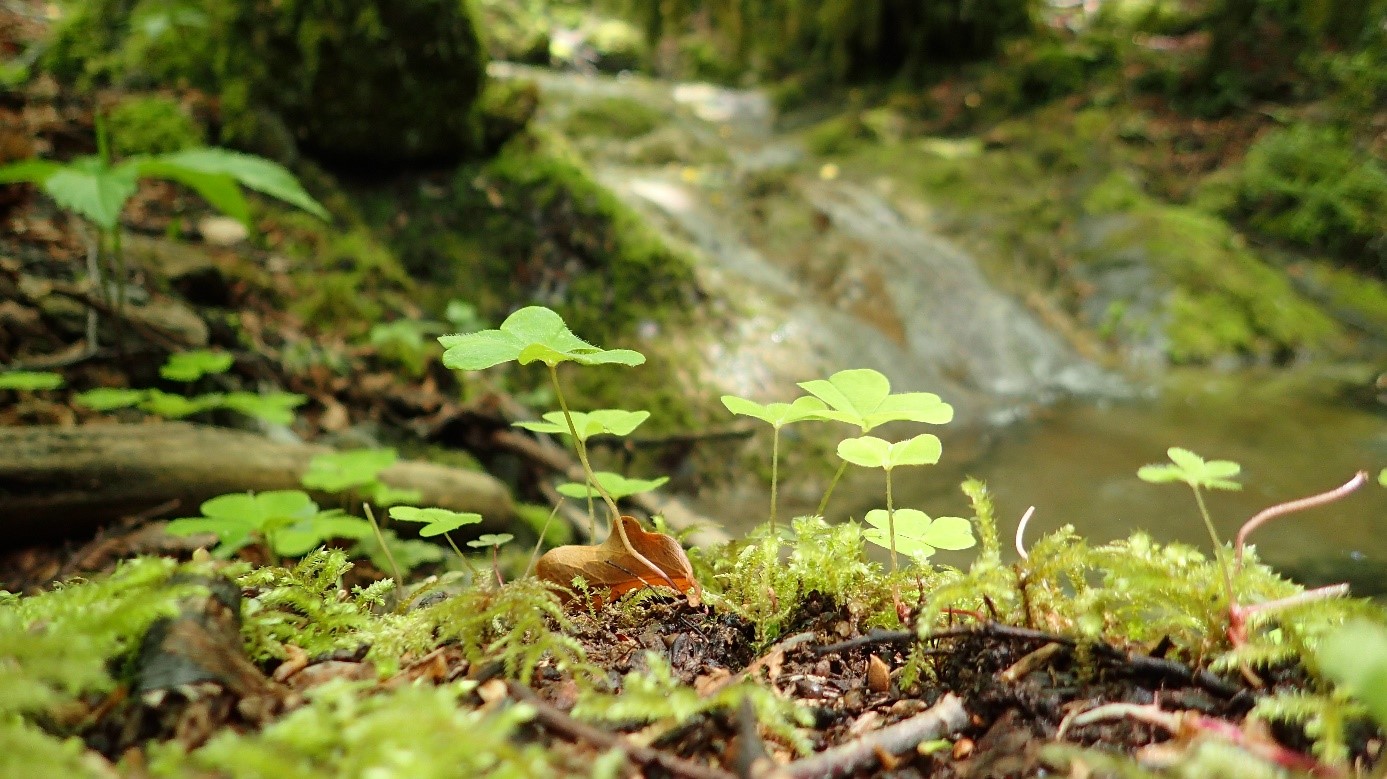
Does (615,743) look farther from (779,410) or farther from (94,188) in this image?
(94,188)

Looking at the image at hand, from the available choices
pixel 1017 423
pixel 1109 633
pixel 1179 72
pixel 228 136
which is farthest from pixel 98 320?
pixel 1179 72

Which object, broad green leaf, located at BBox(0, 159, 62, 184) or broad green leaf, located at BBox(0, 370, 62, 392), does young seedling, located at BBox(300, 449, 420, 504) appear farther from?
broad green leaf, located at BBox(0, 159, 62, 184)

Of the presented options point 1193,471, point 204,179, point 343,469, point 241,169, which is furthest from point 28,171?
point 1193,471

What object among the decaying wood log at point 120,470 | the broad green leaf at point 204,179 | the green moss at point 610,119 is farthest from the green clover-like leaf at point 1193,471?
the green moss at point 610,119

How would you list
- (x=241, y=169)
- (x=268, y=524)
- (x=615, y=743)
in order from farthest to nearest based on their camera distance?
(x=241, y=169), (x=268, y=524), (x=615, y=743)

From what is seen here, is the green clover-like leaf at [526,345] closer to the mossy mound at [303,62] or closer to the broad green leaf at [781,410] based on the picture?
the broad green leaf at [781,410]

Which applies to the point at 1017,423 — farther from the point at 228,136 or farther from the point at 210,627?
the point at 228,136

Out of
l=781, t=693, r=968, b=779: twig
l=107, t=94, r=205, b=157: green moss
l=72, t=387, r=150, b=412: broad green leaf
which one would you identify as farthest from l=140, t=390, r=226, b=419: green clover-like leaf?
l=781, t=693, r=968, b=779: twig
